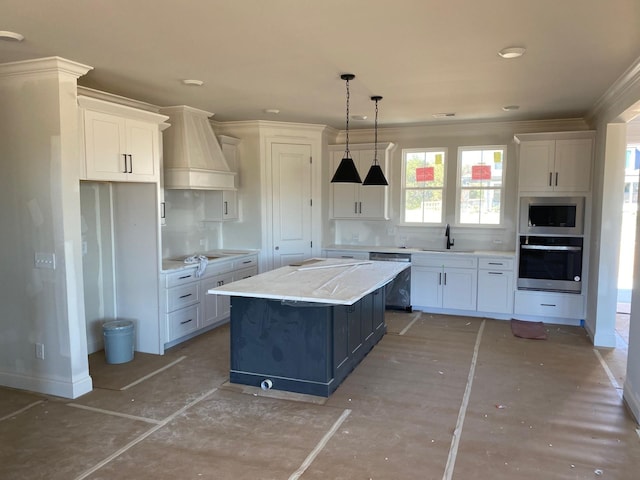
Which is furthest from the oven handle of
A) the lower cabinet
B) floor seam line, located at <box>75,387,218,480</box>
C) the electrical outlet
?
the electrical outlet

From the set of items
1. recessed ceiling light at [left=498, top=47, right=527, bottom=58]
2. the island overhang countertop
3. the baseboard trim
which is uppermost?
recessed ceiling light at [left=498, top=47, right=527, bottom=58]

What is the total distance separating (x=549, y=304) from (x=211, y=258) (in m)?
4.20

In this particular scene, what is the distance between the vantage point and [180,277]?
15.8 feet

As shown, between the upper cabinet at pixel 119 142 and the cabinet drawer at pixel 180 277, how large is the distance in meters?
0.99

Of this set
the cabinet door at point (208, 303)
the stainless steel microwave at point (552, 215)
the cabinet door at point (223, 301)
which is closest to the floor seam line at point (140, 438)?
the cabinet door at point (208, 303)

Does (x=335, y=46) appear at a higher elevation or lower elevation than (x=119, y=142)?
higher

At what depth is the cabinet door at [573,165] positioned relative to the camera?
5387 mm

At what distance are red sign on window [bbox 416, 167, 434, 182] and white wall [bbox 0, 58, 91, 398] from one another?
4591 millimetres

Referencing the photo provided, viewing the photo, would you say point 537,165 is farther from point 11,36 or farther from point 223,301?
point 11,36

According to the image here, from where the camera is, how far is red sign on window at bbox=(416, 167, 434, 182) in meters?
6.64

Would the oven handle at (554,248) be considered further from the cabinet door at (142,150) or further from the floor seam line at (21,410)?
the floor seam line at (21,410)

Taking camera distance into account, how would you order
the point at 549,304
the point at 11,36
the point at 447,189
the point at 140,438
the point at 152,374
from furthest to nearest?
1. the point at 447,189
2. the point at 549,304
3. the point at 152,374
4. the point at 140,438
5. the point at 11,36

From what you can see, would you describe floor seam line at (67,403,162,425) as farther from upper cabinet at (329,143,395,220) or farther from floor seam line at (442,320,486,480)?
upper cabinet at (329,143,395,220)

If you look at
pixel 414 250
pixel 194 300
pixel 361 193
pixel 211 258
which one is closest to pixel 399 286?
pixel 414 250
